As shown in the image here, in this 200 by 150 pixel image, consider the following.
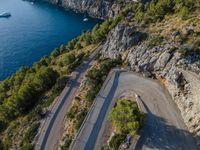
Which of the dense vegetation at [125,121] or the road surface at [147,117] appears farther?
the dense vegetation at [125,121]

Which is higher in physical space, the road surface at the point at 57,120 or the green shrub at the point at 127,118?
the green shrub at the point at 127,118

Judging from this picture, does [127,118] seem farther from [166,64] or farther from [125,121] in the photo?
[166,64]

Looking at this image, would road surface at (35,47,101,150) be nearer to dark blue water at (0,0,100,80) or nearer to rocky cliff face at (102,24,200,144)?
rocky cliff face at (102,24,200,144)

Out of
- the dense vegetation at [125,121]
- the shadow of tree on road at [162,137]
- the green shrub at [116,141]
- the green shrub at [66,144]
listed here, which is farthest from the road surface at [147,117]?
the green shrub at [116,141]

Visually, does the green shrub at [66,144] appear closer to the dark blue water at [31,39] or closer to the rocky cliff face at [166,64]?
the rocky cliff face at [166,64]

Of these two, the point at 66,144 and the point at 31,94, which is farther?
the point at 31,94

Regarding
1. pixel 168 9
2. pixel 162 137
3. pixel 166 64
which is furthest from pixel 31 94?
pixel 168 9
